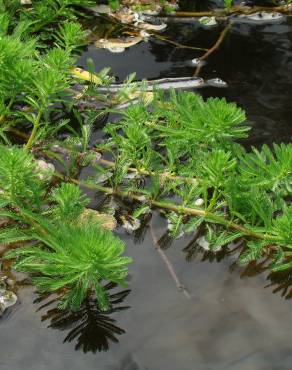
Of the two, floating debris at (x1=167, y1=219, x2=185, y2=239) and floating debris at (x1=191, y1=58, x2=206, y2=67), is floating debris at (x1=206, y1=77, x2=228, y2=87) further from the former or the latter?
floating debris at (x1=167, y1=219, x2=185, y2=239)

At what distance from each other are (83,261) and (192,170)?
0.93m

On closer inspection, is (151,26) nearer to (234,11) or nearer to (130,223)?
(234,11)

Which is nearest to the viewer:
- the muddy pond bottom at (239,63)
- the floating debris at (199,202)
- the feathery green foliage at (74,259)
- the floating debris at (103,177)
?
the feathery green foliage at (74,259)

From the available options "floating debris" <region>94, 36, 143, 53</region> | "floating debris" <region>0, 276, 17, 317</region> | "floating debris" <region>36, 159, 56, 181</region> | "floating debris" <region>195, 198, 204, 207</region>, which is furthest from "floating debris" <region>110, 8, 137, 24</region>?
"floating debris" <region>0, 276, 17, 317</region>

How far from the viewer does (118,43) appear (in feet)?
12.4

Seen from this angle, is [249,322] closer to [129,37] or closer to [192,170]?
[192,170]

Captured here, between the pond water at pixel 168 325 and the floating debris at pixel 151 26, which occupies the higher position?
the floating debris at pixel 151 26

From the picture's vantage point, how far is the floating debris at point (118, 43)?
12.2 feet

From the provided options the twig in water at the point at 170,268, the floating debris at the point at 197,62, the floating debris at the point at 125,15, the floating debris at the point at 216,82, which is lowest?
the twig in water at the point at 170,268

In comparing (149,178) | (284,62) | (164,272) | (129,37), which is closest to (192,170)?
(149,178)

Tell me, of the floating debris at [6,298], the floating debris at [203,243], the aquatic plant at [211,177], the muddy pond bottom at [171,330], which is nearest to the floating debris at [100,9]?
the aquatic plant at [211,177]

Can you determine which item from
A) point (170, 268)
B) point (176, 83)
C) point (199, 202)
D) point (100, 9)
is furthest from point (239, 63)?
point (170, 268)

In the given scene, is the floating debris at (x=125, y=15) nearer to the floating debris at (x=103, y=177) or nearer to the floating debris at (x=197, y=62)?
the floating debris at (x=197, y=62)

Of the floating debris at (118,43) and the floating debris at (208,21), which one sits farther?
the floating debris at (208,21)
